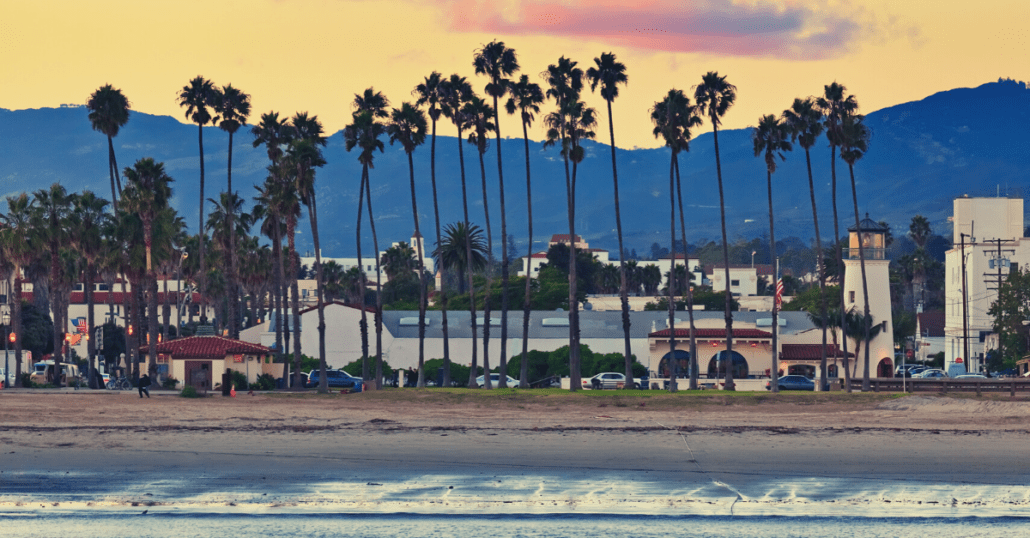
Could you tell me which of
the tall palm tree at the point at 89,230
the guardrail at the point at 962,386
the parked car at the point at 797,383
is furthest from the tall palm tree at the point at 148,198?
the guardrail at the point at 962,386

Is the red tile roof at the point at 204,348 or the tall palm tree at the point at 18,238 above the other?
the tall palm tree at the point at 18,238

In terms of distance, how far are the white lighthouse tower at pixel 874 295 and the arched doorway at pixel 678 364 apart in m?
10.2

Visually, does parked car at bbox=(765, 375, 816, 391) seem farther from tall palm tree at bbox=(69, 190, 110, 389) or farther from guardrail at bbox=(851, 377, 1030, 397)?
tall palm tree at bbox=(69, 190, 110, 389)

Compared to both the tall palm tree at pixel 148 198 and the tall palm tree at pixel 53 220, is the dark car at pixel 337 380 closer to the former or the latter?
the tall palm tree at pixel 148 198

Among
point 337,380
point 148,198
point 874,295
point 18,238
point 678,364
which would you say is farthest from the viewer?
point 678,364

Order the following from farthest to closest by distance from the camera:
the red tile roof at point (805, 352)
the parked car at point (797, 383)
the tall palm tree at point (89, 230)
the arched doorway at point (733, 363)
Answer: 1. the red tile roof at point (805, 352)
2. the arched doorway at point (733, 363)
3. the tall palm tree at point (89, 230)
4. the parked car at point (797, 383)

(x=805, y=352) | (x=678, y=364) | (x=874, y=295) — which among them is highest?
(x=874, y=295)

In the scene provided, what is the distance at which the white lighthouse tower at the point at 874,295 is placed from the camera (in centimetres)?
7069

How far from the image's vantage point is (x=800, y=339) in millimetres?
75562

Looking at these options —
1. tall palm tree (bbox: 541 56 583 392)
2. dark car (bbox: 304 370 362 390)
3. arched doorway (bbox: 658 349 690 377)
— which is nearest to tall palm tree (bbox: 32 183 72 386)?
dark car (bbox: 304 370 362 390)

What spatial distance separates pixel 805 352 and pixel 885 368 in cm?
494

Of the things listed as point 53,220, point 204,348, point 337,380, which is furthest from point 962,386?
point 53,220

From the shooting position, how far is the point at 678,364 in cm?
7356

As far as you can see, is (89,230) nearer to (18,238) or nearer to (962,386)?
(18,238)
